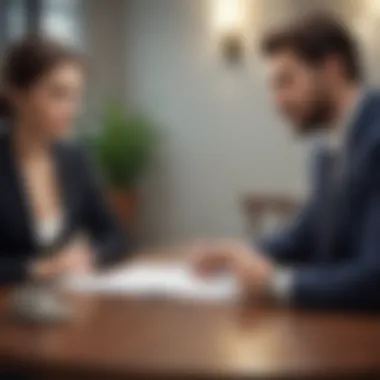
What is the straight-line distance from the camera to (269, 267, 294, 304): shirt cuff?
4.28ft

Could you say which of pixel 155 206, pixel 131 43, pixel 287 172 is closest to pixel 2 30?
pixel 131 43

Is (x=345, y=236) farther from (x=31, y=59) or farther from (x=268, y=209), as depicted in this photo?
(x=31, y=59)

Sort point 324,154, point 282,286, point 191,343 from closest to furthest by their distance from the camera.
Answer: point 191,343, point 282,286, point 324,154

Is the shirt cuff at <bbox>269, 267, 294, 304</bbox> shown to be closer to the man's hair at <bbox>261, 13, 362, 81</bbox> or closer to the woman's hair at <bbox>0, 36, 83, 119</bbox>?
the man's hair at <bbox>261, 13, 362, 81</bbox>

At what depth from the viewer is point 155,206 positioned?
144 centimetres

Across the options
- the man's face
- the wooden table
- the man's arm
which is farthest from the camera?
the man's face

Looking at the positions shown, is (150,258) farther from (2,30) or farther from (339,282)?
(2,30)

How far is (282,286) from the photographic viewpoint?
4.29 feet

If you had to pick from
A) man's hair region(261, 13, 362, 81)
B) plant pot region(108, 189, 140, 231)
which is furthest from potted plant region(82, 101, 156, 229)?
man's hair region(261, 13, 362, 81)

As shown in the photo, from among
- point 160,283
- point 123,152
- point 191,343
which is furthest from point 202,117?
point 191,343

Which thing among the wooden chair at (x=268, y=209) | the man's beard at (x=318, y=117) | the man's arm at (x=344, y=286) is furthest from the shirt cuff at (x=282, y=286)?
the man's beard at (x=318, y=117)

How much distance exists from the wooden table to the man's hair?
0.35 metres

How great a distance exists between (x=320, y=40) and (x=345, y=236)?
0.27 m

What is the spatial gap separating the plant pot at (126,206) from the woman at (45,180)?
0.05ft
